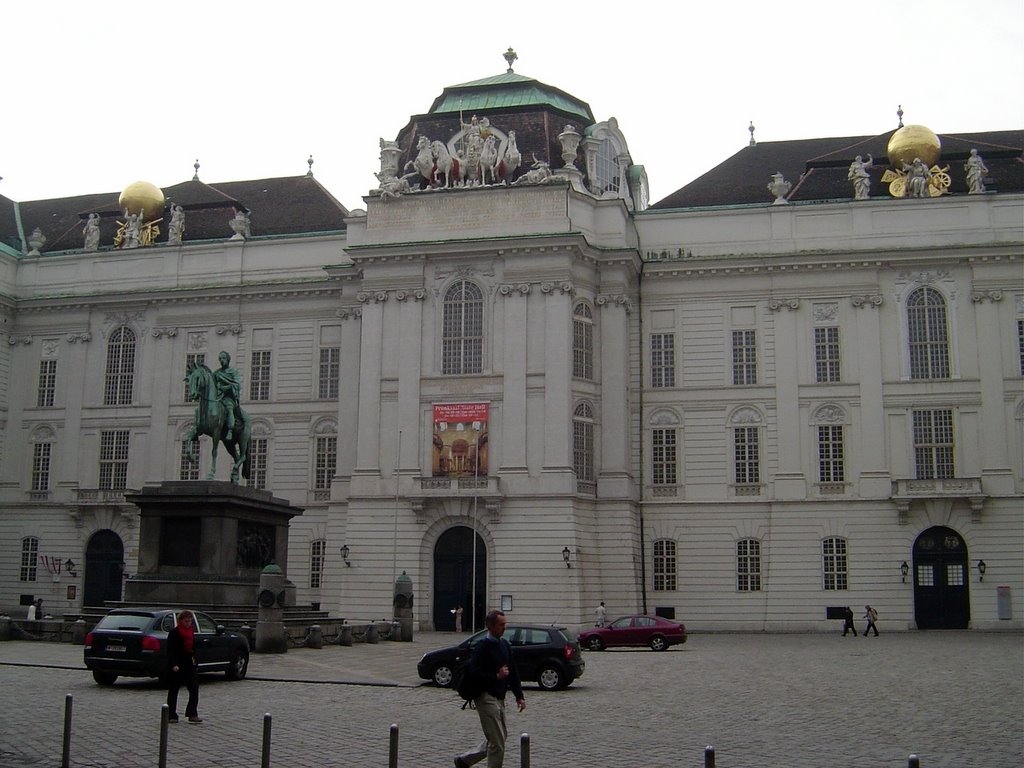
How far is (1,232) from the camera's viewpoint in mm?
59625

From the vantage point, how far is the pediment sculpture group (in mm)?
48500

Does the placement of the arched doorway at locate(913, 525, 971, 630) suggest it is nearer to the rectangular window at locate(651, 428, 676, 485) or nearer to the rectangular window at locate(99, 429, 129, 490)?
the rectangular window at locate(651, 428, 676, 485)

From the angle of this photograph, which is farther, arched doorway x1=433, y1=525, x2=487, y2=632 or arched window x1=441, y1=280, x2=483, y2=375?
arched window x1=441, y1=280, x2=483, y2=375

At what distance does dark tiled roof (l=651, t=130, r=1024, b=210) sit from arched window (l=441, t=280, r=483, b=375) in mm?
9966

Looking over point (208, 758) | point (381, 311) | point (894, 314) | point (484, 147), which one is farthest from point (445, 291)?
point (208, 758)

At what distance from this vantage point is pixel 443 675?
22922mm

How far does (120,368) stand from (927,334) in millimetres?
35025

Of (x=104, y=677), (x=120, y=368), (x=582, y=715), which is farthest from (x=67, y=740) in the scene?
(x=120, y=368)

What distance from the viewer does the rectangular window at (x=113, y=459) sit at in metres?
53.3

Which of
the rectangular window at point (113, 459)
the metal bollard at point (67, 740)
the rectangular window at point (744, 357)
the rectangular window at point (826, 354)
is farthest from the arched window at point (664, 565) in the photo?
the metal bollard at point (67, 740)

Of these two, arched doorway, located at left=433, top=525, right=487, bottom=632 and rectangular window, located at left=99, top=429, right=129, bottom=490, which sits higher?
rectangular window, located at left=99, top=429, right=129, bottom=490

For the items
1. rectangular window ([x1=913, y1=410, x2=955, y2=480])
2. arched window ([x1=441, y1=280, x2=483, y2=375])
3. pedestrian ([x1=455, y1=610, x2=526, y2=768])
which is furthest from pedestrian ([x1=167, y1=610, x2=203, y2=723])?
rectangular window ([x1=913, y1=410, x2=955, y2=480])

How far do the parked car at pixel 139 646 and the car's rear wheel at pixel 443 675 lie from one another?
4022 mm

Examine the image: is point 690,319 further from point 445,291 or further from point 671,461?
point 445,291
